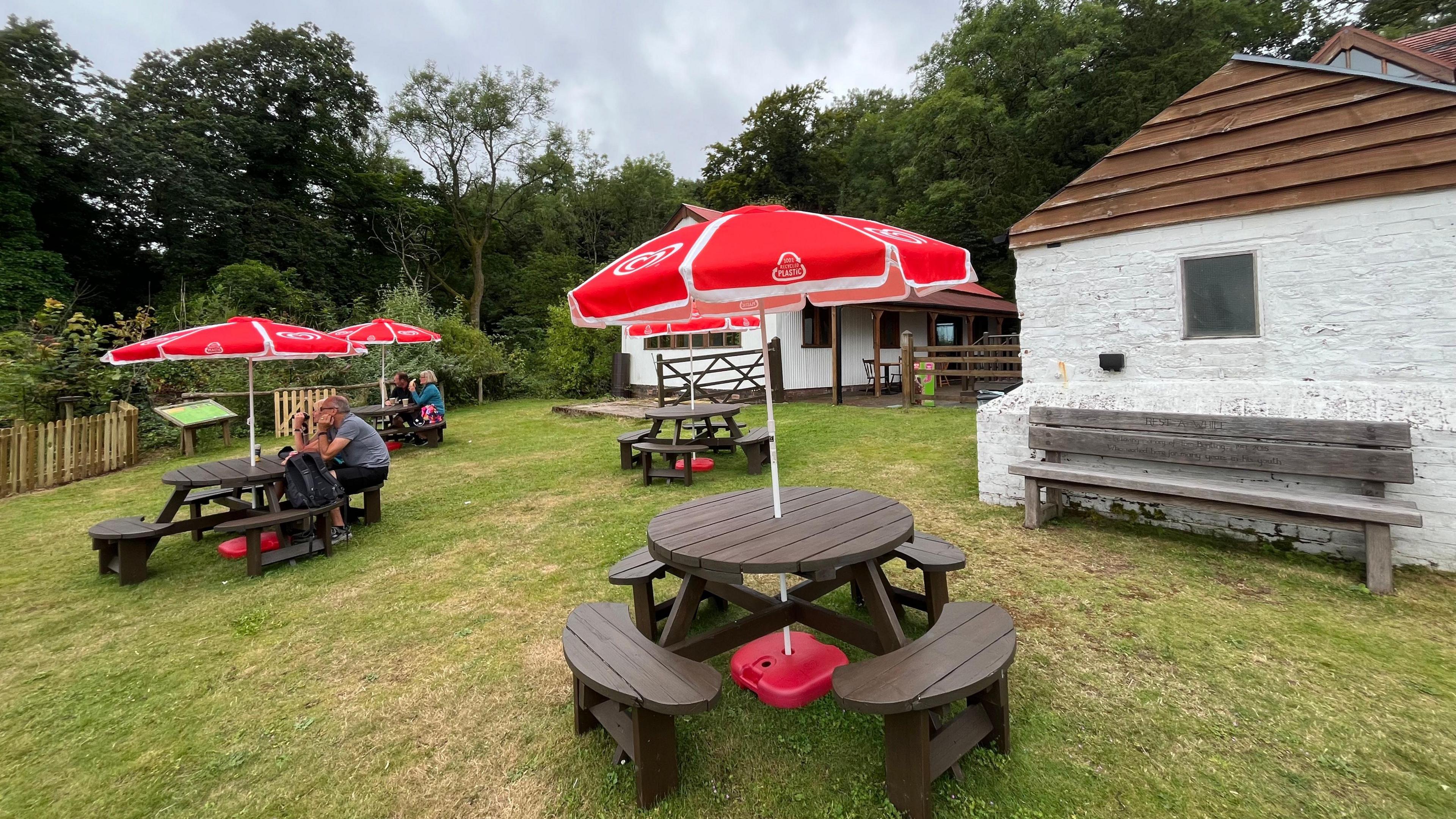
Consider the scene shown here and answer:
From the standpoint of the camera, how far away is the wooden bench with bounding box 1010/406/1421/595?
3340mm

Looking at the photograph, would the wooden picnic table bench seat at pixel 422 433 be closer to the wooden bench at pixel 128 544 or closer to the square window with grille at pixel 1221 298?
the wooden bench at pixel 128 544

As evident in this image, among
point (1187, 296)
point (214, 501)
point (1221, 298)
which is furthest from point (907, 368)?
point (214, 501)

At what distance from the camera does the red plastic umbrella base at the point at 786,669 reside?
2514 mm

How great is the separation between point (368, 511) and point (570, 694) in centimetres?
405

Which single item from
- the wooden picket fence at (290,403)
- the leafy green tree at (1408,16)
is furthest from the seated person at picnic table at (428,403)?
the leafy green tree at (1408,16)

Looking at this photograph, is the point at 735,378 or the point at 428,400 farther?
the point at 735,378

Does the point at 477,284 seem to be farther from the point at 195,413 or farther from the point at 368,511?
the point at 368,511

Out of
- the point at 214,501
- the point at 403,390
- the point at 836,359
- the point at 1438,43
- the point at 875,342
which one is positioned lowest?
the point at 214,501

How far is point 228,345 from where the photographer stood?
455 cm

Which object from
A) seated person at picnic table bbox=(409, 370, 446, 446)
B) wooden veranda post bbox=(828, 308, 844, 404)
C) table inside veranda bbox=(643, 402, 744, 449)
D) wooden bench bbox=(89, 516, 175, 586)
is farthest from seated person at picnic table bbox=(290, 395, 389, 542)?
wooden veranda post bbox=(828, 308, 844, 404)

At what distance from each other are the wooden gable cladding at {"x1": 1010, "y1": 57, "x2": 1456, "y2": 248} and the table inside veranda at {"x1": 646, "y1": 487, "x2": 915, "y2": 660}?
4.02m

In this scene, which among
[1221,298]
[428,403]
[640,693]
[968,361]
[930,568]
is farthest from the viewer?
[968,361]

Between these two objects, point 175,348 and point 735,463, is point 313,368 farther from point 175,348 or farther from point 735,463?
point 735,463

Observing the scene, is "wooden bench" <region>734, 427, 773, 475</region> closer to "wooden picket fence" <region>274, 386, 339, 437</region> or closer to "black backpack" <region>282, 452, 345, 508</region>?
"black backpack" <region>282, 452, 345, 508</region>
